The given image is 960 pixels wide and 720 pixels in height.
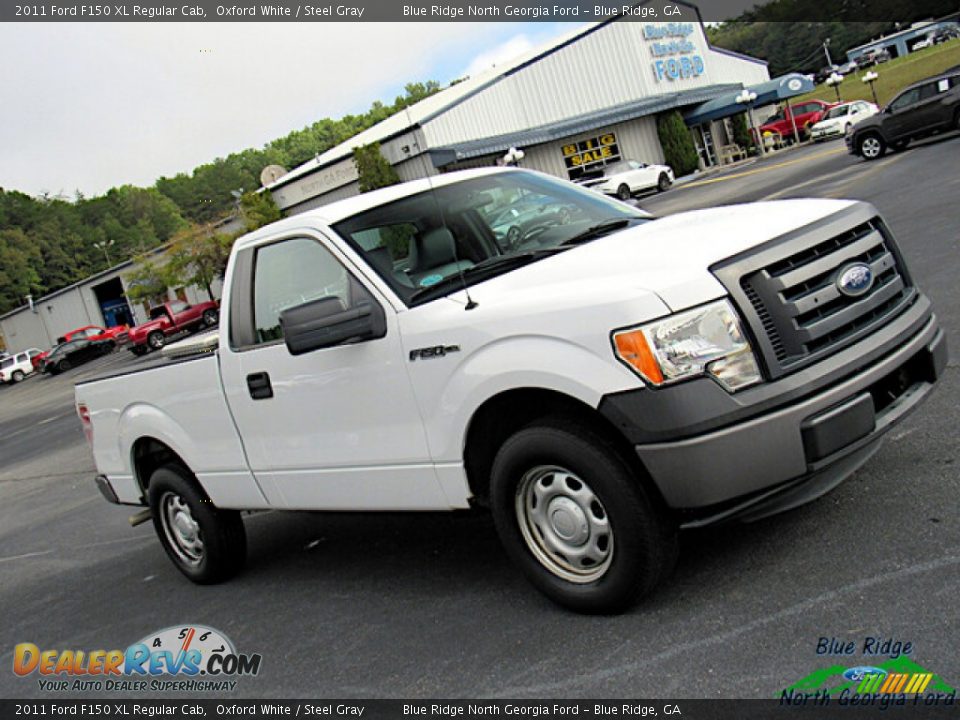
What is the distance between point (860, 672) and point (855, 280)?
1549 mm

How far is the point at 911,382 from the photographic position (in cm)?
394

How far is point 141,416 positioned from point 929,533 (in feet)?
14.8

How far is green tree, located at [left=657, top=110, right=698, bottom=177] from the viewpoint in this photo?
51.2m

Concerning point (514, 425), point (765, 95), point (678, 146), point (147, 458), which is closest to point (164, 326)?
point (678, 146)

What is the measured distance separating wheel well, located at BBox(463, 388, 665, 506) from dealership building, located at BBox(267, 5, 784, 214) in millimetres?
42701

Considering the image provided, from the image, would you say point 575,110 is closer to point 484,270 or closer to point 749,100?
point 749,100

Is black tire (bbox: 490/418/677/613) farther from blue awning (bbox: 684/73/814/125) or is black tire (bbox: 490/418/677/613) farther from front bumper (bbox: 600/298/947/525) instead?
blue awning (bbox: 684/73/814/125)

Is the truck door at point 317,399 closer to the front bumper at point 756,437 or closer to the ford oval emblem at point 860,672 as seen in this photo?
the front bumper at point 756,437

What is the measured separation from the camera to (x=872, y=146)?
81.3 ft

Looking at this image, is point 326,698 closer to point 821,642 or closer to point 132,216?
point 821,642

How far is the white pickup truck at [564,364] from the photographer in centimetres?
340

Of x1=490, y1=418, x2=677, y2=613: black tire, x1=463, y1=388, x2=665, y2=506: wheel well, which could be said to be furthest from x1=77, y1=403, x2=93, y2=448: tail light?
x1=490, y1=418, x2=677, y2=613: black tire

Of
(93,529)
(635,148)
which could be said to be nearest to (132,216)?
(635,148)

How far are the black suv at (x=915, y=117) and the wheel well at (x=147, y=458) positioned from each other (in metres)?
22.9
